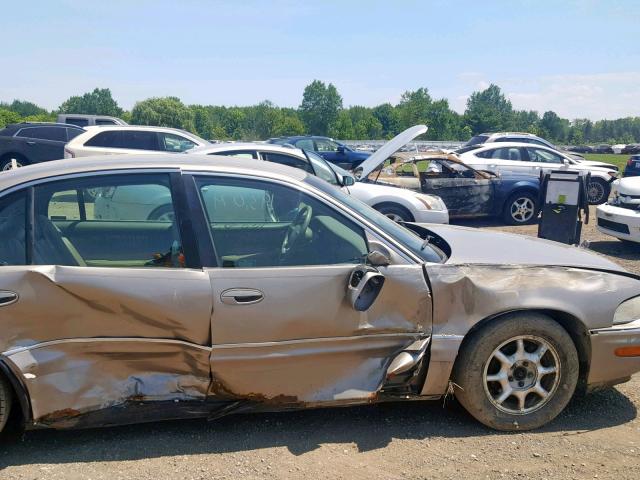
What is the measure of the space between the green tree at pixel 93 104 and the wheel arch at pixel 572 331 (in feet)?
409

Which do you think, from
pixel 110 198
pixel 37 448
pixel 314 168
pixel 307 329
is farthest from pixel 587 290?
pixel 314 168

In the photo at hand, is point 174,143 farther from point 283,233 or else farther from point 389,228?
point 389,228

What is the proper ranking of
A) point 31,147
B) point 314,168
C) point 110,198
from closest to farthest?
point 110,198 → point 314,168 → point 31,147

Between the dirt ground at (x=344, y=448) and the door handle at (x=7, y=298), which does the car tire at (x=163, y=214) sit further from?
the dirt ground at (x=344, y=448)

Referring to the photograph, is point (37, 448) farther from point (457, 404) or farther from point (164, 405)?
point (457, 404)

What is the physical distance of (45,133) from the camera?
17.6 meters

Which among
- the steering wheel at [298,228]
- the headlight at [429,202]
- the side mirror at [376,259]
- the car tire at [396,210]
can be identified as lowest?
the car tire at [396,210]

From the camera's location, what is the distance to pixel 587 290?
11.8ft

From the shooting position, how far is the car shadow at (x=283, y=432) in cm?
334

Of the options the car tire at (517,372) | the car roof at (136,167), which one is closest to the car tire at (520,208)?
the car tire at (517,372)

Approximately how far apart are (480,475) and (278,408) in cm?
117

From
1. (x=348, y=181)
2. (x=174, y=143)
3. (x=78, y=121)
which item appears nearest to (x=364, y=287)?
(x=348, y=181)

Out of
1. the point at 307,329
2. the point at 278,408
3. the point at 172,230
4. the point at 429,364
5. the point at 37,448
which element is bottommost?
the point at 37,448

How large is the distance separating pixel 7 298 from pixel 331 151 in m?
18.6
